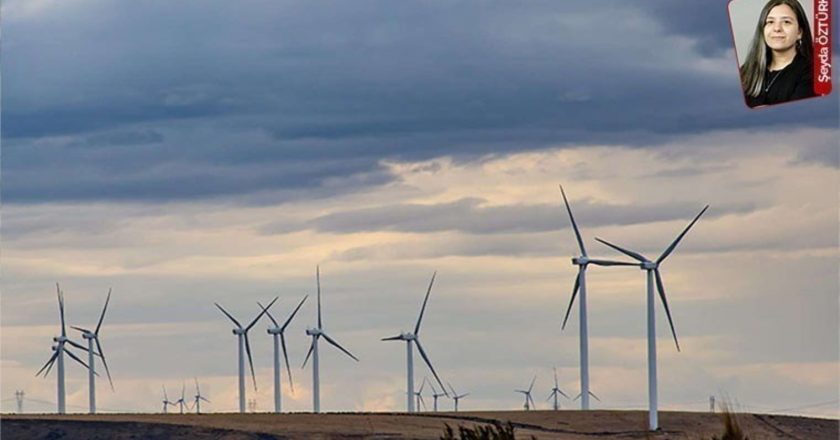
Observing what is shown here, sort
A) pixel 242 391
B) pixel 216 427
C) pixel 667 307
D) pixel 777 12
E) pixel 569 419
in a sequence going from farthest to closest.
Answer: pixel 242 391
pixel 569 419
pixel 216 427
pixel 667 307
pixel 777 12

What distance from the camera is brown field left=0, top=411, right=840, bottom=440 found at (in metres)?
152

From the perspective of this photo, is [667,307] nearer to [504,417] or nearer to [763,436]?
[763,436]

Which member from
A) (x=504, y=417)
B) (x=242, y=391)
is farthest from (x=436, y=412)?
(x=242, y=391)

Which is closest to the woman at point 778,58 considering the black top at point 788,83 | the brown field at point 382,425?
the black top at point 788,83

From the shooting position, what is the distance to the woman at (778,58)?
38.7 m

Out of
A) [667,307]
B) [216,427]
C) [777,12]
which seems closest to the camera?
[777,12]

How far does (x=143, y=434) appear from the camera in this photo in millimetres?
151250

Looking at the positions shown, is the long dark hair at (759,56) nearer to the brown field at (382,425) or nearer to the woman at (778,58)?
the woman at (778,58)

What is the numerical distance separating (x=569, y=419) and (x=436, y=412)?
13696mm

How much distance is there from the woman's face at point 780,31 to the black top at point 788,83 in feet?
1.23

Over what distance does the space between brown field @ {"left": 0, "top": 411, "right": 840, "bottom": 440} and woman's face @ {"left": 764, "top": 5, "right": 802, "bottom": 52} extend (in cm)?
10307

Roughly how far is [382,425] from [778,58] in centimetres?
12714

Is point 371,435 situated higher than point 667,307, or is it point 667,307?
point 667,307

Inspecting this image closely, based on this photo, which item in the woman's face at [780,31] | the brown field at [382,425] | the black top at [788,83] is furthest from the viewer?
the brown field at [382,425]
